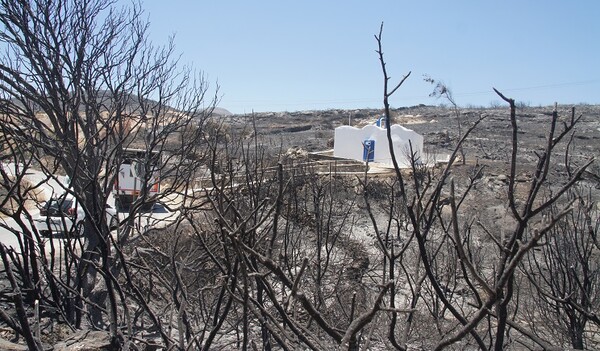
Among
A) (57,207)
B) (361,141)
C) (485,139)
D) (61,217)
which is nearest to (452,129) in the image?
(485,139)

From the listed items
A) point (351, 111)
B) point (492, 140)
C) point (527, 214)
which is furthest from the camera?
point (351, 111)

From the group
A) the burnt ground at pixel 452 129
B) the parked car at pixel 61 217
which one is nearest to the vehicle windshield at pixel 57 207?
the parked car at pixel 61 217

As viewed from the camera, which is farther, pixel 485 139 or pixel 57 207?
pixel 485 139

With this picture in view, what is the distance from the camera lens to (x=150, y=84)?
384 inches

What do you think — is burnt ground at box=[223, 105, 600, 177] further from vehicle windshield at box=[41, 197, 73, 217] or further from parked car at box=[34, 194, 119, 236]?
vehicle windshield at box=[41, 197, 73, 217]

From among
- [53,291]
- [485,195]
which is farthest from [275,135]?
[53,291]

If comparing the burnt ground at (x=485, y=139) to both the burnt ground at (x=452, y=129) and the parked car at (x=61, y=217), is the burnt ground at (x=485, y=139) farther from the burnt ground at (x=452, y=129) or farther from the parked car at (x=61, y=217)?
the parked car at (x=61, y=217)

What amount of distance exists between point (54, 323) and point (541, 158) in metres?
2.53

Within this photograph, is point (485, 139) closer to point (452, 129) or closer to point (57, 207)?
point (452, 129)

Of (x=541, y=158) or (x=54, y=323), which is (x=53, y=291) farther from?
(x=541, y=158)

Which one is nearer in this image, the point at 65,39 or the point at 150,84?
the point at 65,39

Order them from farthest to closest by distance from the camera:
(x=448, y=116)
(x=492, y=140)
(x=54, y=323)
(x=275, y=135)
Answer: (x=448, y=116)
(x=275, y=135)
(x=492, y=140)
(x=54, y=323)

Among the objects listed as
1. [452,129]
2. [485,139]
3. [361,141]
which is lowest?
[485,139]

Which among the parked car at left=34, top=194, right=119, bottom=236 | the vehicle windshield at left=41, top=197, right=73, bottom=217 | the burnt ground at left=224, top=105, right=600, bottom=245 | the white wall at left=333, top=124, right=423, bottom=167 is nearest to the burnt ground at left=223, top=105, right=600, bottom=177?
the burnt ground at left=224, top=105, right=600, bottom=245
